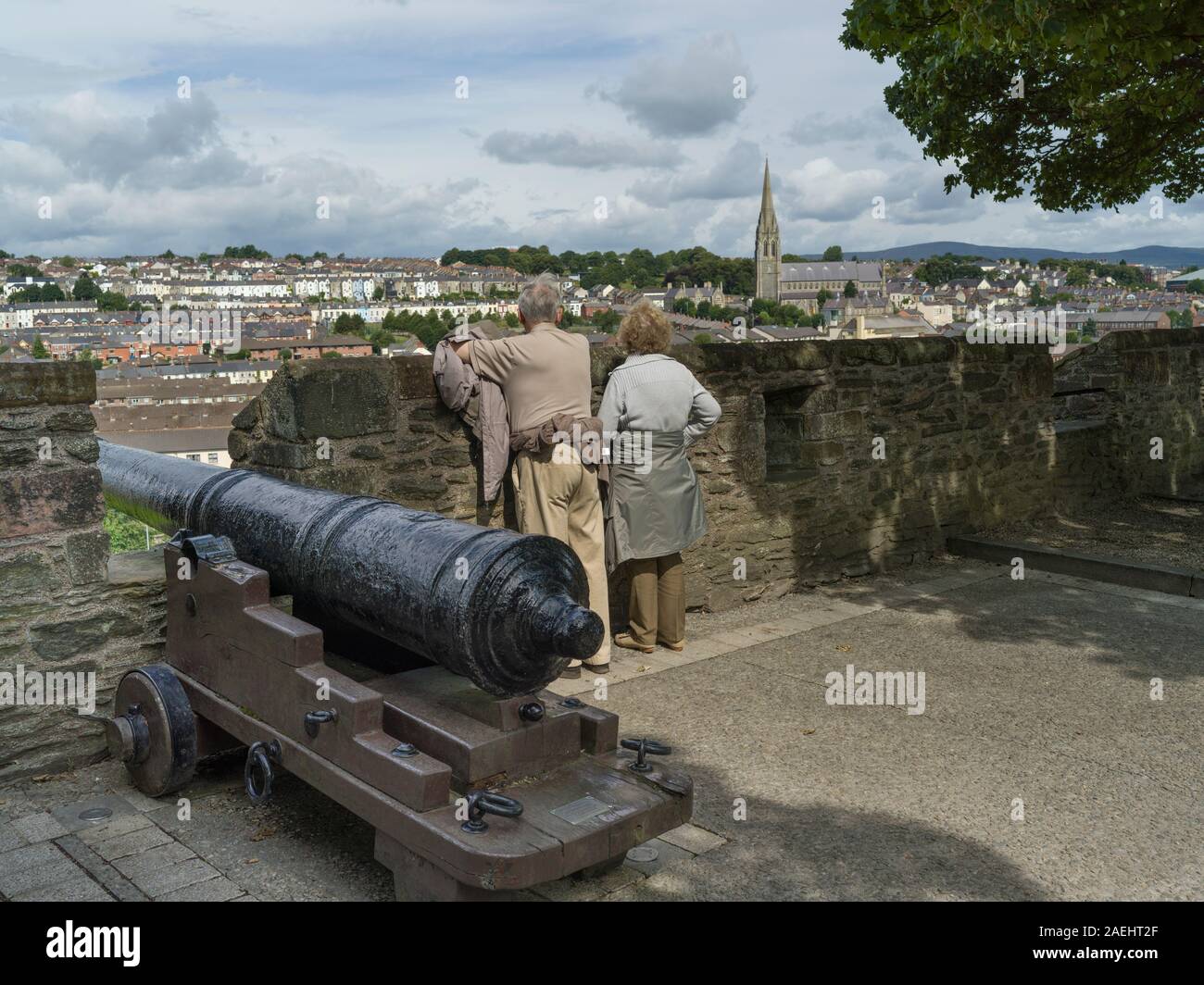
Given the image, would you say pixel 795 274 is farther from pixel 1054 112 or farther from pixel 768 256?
pixel 1054 112

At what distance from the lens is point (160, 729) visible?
3.92m

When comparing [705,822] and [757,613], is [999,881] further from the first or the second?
[757,613]

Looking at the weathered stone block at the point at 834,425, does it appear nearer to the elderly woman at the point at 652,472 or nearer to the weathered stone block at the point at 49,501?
the elderly woman at the point at 652,472

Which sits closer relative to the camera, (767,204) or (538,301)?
(538,301)

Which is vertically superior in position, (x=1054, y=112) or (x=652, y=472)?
(x=1054, y=112)

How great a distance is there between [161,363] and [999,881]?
113 meters

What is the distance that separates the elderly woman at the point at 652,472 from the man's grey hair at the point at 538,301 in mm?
660

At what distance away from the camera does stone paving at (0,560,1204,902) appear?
348cm

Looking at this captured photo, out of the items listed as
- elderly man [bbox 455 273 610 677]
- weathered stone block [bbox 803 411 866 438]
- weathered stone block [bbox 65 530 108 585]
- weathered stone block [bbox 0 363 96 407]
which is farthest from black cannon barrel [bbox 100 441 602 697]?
weathered stone block [bbox 803 411 866 438]

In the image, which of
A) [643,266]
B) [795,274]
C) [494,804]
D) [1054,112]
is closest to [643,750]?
[494,804]

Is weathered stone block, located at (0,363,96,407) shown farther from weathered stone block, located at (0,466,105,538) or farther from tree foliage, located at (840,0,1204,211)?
tree foliage, located at (840,0,1204,211)

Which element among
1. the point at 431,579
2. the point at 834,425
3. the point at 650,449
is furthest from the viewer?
the point at 834,425

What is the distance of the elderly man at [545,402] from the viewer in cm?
554

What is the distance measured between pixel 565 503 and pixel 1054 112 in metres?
7.44
